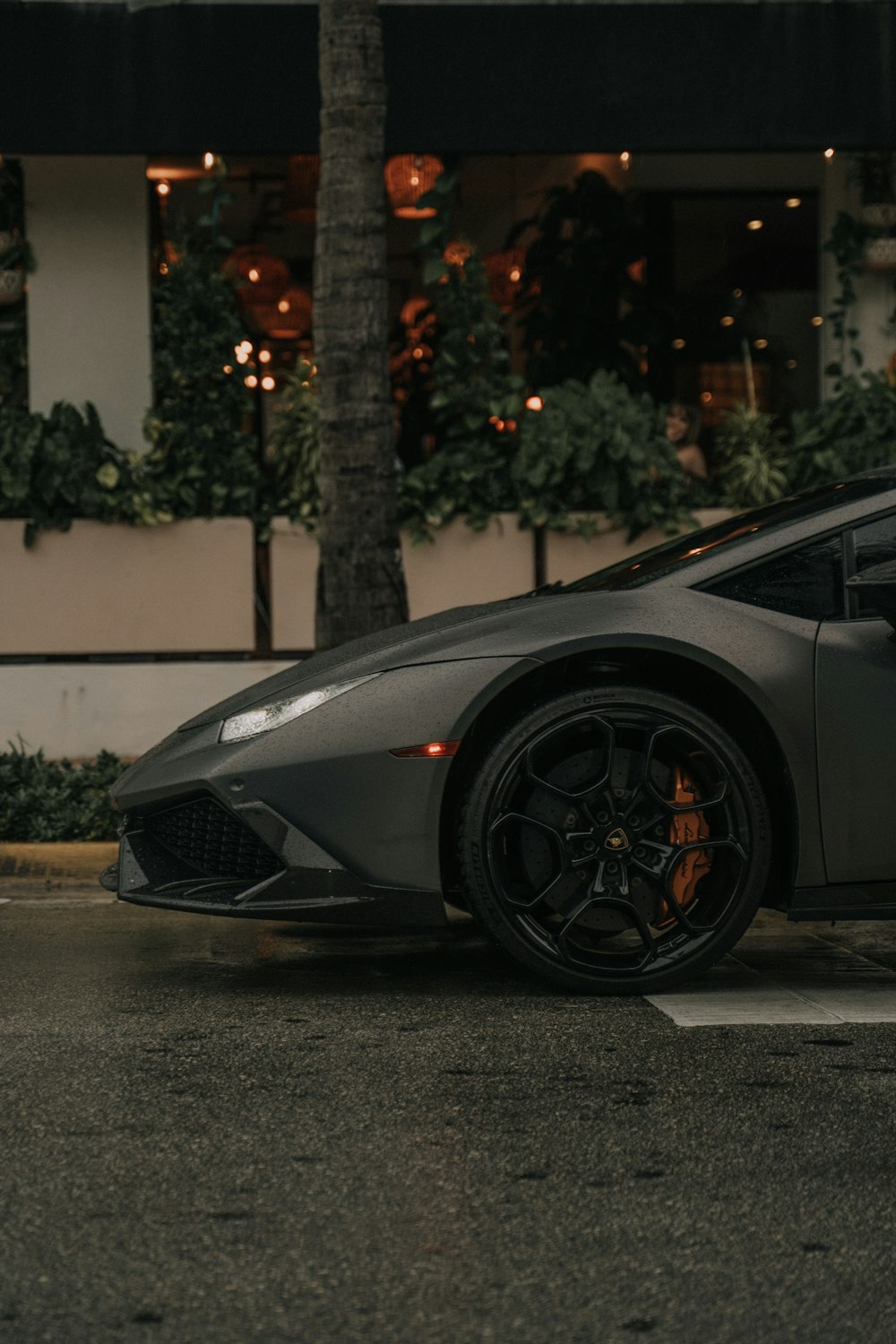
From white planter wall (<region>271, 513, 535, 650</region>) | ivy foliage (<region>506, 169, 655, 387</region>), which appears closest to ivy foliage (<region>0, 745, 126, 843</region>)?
white planter wall (<region>271, 513, 535, 650</region>)

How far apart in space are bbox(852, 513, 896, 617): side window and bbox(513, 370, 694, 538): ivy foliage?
5106 millimetres

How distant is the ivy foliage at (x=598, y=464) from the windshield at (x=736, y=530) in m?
4.59

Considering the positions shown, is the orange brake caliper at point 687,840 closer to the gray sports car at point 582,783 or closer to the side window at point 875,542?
the gray sports car at point 582,783

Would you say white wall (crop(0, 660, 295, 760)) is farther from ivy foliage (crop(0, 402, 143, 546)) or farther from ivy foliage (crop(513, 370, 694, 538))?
ivy foliage (crop(513, 370, 694, 538))

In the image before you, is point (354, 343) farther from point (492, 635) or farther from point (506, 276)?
point (506, 276)

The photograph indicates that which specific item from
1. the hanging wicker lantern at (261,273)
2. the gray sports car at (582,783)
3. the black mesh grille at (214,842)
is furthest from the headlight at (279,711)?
the hanging wicker lantern at (261,273)

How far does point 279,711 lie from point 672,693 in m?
1.08

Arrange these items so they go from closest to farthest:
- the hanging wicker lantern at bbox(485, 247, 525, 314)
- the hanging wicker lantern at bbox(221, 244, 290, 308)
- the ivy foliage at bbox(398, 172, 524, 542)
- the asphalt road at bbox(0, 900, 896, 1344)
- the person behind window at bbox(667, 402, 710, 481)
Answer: the asphalt road at bbox(0, 900, 896, 1344) → the ivy foliage at bbox(398, 172, 524, 542) → the person behind window at bbox(667, 402, 710, 481) → the hanging wicker lantern at bbox(485, 247, 525, 314) → the hanging wicker lantern at bbox(221, 244, 290, 308)

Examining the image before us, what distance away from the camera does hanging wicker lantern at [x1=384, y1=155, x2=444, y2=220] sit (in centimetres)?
1056

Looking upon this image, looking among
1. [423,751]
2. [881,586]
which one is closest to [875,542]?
[881,586]

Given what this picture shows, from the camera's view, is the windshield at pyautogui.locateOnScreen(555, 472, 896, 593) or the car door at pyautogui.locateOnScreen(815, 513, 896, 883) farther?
the windshield at pyautogui.locateOnScreen(555, 472, 896, 593)

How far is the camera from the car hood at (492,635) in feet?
15.5

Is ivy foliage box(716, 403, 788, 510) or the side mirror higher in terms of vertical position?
ivy foliage box(716, 403, 788, 510)

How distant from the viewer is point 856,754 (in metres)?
4.69
